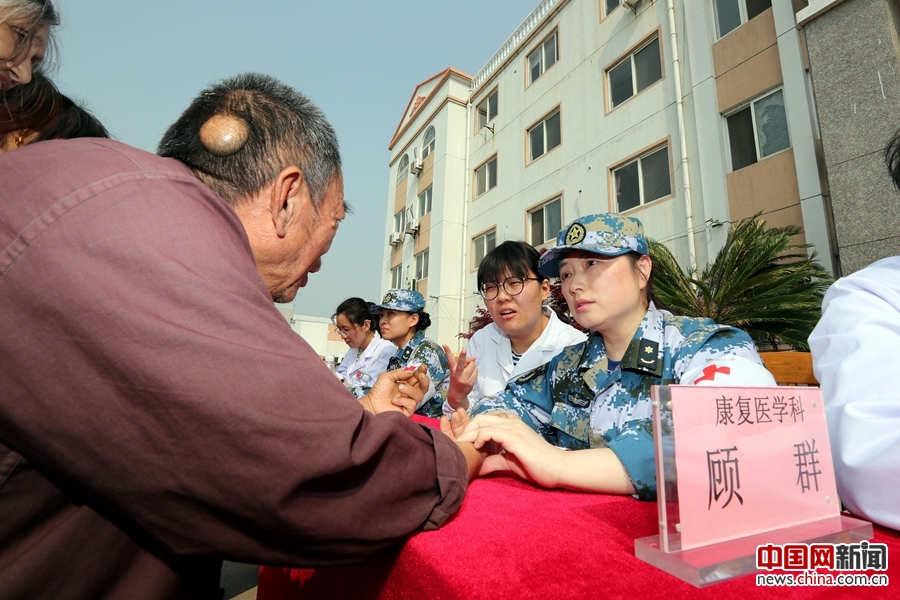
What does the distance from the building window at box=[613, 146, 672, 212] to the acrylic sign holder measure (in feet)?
28.3

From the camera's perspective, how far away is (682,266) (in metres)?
7.91

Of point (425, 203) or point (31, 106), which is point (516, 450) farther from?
point (425, 203)

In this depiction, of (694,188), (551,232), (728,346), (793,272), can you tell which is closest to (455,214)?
(551,232)

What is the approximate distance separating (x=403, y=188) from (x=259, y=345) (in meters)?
18.6

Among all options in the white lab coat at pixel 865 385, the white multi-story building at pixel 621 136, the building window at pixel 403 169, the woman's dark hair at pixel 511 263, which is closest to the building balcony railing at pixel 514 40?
the white multi-story building at pixel 621 136

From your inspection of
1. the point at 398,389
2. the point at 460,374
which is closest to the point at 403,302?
the point at 460,374

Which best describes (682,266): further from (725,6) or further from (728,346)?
(728,346)

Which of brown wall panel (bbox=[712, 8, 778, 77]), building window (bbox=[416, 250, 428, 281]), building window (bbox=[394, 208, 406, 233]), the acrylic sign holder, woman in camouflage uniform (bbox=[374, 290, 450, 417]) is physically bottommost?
the acrylic sign holder

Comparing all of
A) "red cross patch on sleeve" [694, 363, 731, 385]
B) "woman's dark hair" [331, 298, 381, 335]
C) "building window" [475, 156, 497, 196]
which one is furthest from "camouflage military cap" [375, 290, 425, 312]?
"building window" [475, 156, 497, 196]

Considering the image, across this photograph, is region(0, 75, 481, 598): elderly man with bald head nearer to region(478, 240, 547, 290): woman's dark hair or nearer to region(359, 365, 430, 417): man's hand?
region(359, 365, 430, 417): man's hand

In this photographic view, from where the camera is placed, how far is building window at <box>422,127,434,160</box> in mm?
16531

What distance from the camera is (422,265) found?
16.1 m

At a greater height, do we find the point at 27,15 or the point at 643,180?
the point at 643,180

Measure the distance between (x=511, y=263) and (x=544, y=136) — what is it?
9.84 meters
